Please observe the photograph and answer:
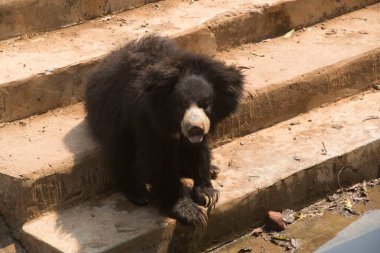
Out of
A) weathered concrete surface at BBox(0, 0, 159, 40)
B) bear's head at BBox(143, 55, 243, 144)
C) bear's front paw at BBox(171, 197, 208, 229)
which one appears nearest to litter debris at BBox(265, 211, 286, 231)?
bear's front paw at BBox(171, 197, 208, 229)

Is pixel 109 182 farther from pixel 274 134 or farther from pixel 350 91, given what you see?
pixel 350 91

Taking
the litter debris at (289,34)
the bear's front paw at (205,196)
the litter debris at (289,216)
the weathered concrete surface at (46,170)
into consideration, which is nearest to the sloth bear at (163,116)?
the bear's front paw at (205,196)

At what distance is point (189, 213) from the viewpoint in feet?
15.2

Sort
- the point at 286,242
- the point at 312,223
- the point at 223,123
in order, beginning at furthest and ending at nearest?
1. the point at 223,123
2. the point at 312,223
3. the point at 286,242

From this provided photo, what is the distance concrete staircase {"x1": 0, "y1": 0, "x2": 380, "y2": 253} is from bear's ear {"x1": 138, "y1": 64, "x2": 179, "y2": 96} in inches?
26.9

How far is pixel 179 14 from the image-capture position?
21.0ft

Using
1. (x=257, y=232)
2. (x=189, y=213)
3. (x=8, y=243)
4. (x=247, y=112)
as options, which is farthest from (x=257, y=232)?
(x=8, y=243)

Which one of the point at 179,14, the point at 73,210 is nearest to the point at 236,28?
the point at 179,14

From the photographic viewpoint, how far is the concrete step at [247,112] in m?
4.78

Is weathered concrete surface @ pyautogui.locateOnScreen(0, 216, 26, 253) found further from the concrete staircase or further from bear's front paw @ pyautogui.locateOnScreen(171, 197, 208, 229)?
bear's front paw @ pyautogui.locateOnScreen(171, 197, 208, 229)

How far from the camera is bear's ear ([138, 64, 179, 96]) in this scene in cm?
446

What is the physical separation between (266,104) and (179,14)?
1200 mm

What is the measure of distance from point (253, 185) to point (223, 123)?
2.01ft

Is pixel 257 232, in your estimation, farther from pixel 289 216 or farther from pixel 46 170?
pixel 46 170
